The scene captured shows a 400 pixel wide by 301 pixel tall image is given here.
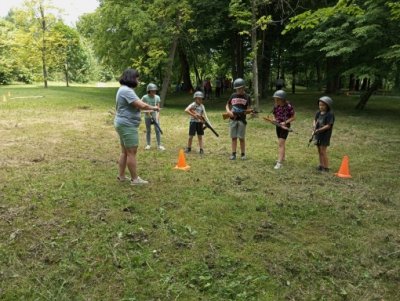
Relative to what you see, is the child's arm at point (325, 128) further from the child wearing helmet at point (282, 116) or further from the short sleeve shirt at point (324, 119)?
the child wearing helmet at point (282, 116)

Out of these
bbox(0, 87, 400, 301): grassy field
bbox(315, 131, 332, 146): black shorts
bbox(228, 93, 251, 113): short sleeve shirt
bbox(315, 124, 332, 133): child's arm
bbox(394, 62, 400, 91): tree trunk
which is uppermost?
bbox(394, 62, 400, 91): tree trunk

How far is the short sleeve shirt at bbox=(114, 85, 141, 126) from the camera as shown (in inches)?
228

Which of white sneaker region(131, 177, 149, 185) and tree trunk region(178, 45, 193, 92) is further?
tree trunk region(178, 45, 193, 92)

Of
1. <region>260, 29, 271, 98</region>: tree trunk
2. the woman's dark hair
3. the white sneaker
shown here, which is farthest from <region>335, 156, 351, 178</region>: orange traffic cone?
<region>260, 29, 271, 98</region>: tree trunk

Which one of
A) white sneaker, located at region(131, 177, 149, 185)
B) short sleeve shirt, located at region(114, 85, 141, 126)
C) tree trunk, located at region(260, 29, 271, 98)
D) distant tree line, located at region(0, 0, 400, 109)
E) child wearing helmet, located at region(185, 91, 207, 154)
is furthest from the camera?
tree trunk, located at region(260, 29, 271, 98)

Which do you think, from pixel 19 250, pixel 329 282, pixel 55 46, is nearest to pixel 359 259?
pixel 329 282

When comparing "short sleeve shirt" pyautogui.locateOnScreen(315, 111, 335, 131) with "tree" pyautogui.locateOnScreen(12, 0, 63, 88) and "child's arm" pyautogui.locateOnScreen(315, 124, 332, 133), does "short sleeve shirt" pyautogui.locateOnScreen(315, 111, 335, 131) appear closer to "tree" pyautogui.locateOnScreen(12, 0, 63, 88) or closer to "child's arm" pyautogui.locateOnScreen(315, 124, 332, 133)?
"child's arm" pyautogui.locateOnScreen(315, 124, 332, 133)

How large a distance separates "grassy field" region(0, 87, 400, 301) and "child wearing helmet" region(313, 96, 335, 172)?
13.4 inches

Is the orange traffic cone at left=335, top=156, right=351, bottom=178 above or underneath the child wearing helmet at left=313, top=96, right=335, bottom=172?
underneath

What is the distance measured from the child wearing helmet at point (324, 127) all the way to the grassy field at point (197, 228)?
34 centimetres

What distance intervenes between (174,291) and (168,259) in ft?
1.82

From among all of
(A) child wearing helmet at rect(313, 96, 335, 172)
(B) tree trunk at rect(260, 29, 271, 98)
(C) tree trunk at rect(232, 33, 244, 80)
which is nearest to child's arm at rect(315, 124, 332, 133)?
(A) child wearing helmet at rect(313, 96, 335, 172)

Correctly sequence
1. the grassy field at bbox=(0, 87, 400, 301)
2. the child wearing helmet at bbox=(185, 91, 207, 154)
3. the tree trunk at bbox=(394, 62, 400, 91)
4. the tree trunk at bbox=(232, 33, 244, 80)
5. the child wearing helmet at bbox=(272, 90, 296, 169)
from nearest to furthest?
the grassy field at bbox=(0, 87, 400, 301) < the child wearing helmet at bbox=(272, 90, 296, 169) < the child wearing helmet at bbox=(185, 91, 207, 154) < the tree trunk at bbox=(394, 62, 400, 91) < the tree trunk at bbox=(232, 33, 244, 80)

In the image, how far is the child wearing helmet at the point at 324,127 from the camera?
7.47m
